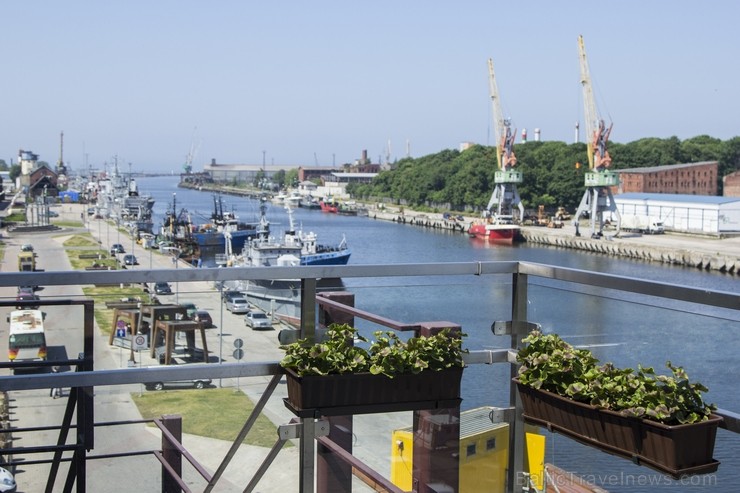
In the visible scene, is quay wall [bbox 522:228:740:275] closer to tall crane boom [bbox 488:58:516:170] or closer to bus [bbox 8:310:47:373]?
tall crane boom [bbox 488:58:516:170]

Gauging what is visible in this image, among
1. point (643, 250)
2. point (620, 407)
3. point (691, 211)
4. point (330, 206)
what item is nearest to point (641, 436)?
point (620, 407)

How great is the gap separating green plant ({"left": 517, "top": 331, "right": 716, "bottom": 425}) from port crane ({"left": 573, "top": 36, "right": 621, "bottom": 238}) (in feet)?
111

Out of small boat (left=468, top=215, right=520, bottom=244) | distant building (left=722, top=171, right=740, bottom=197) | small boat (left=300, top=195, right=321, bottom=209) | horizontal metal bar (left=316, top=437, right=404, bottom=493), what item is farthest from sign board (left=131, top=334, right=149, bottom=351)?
small boat (left=300, top=195, right=321, bottom=209)

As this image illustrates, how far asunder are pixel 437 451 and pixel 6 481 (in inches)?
34.6

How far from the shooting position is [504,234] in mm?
37000

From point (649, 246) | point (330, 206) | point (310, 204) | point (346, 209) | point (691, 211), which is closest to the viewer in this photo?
point (649, 246)

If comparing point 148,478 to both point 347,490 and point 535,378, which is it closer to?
point 347,490

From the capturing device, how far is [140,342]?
71.1 inches

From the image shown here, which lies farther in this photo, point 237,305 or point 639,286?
point 237,305

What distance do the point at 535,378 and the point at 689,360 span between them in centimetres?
30

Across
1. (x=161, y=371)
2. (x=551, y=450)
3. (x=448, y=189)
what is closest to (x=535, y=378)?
(x=551, y=450)

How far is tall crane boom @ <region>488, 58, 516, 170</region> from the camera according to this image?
43.0m

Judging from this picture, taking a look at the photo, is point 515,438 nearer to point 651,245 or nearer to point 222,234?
point 651,245

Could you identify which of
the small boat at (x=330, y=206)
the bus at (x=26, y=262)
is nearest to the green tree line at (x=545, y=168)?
the small boat at (x=330, y=206)
